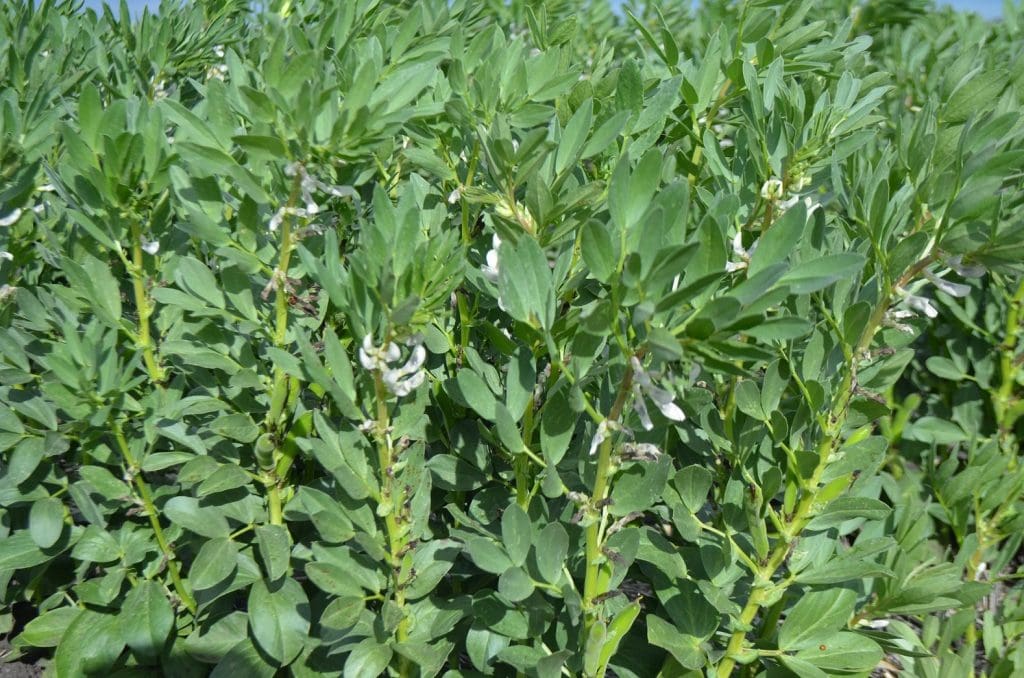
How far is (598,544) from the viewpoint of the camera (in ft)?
4.06

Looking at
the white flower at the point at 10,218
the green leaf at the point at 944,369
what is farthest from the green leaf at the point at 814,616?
the white flower at the point at 10,218

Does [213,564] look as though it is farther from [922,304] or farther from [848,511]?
[922,304]

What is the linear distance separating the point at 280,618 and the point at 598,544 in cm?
55

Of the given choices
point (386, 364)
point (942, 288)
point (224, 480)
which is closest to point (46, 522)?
point (224, 480)

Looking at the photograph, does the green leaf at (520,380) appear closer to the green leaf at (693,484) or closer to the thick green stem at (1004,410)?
the green leaf at (693,484)

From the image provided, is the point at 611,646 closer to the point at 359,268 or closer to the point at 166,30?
the point at 359,268

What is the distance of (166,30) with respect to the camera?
2.06m

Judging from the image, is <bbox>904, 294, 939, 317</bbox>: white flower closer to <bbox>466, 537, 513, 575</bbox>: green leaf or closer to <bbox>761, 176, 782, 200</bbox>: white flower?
<bbox>761, 176, 782, 200</bbox>: white flower

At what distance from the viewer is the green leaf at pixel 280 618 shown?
4.42ft

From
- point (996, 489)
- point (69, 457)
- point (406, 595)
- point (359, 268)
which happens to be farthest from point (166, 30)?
point (996, 489)

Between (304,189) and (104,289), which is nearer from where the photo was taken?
(304,189)

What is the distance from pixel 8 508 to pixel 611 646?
125 centimetres

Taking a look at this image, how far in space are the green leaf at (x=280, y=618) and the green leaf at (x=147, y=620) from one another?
175 mm

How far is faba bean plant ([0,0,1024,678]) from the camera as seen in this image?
3.71 ft
